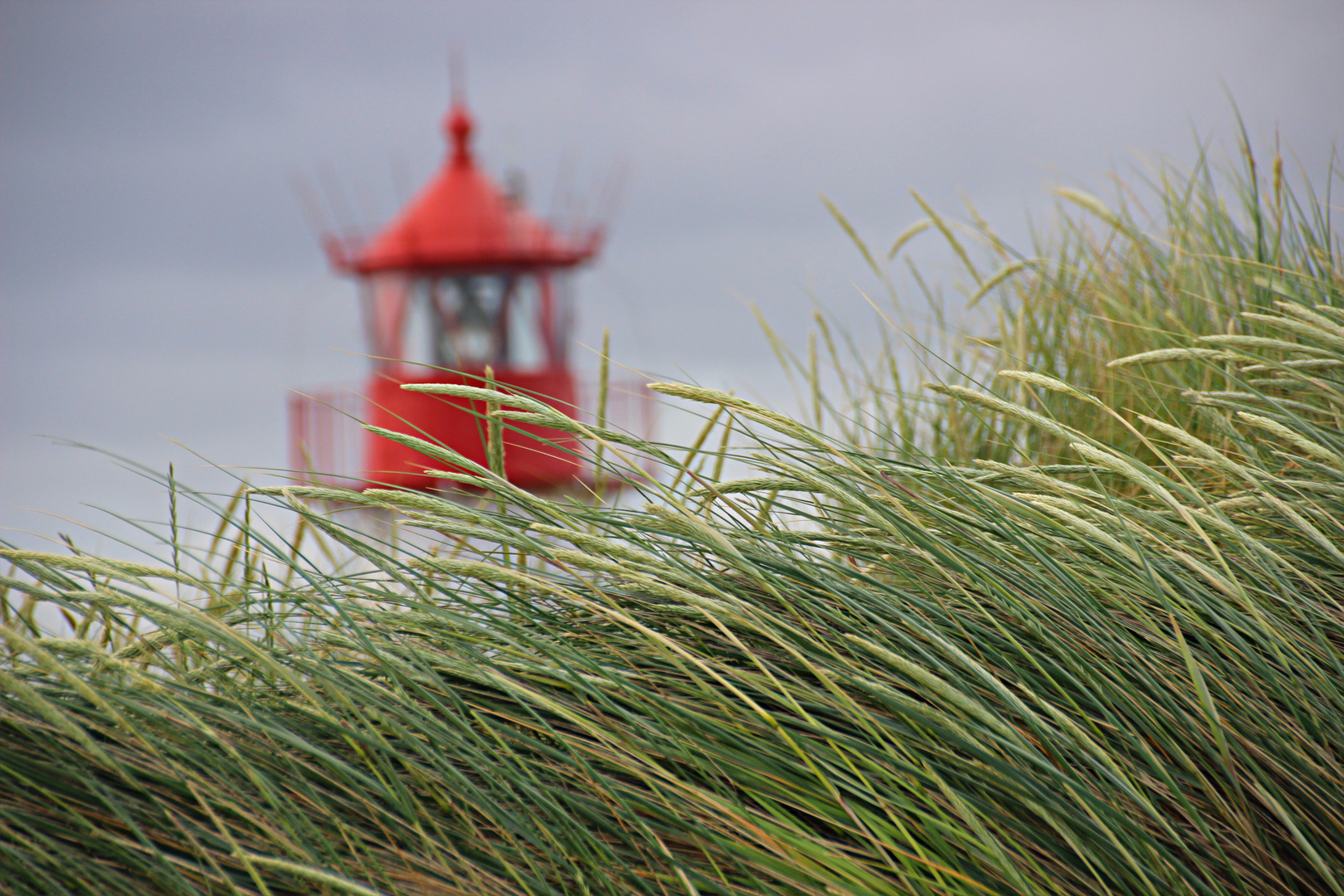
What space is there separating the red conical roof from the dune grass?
10.3 metres

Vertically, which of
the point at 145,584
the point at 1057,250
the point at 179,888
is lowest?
the point at 179,888

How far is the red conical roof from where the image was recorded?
1120 centimetres

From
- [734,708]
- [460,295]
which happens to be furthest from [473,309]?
[734,708]

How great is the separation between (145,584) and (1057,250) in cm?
279

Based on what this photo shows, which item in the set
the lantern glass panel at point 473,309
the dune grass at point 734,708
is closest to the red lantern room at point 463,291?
the lantern glass panel at point 473,309

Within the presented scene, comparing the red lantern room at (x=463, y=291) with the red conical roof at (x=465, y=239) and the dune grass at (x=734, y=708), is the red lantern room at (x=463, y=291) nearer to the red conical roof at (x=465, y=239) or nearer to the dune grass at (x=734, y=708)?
the red conical roof at (x=465, y=239)

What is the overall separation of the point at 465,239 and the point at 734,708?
429 inches

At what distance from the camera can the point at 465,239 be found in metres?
11.3

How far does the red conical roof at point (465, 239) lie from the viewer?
36.7 ft

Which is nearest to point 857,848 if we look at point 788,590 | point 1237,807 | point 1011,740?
point 1011,740

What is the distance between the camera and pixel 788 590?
107 centimetres

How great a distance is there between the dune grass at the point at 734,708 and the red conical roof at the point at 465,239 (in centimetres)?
1030

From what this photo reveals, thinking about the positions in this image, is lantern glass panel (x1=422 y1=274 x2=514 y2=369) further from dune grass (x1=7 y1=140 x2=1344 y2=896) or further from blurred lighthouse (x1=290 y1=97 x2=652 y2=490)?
dune grass (x1=7 y1=140 x2=1344 y2=896)

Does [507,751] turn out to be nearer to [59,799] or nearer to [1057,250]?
[59,799]
